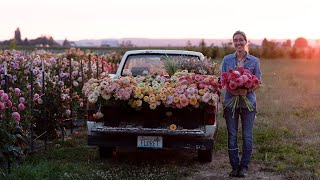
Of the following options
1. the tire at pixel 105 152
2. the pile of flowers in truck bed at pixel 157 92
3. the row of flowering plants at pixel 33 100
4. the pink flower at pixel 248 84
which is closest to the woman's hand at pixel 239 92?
the pink flower at pixel 248 84

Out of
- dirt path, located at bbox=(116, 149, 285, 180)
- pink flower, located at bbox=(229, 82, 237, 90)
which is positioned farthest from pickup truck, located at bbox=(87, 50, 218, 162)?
pink flower, located at bbox=(229, 82, 237, 90)

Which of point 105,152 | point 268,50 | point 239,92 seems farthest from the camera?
point 268,50

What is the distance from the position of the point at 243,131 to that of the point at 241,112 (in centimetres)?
27

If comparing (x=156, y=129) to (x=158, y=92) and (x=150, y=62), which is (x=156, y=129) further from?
(x=150, y=62)

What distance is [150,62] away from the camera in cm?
1008

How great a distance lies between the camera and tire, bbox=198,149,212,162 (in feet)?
28.6

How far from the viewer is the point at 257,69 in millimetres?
7852

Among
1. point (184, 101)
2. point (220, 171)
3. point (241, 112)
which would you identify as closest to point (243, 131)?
point (241, 112)

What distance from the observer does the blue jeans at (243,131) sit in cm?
Answer: 783

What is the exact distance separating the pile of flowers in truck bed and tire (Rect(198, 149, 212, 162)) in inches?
37.9

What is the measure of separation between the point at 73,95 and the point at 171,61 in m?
2.63

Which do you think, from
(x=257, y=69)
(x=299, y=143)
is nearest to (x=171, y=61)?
(x=257, y=69)

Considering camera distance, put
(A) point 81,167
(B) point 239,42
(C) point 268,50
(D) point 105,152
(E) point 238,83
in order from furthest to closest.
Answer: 1. (C) point 268,50
2. (D) point 105,152
3. (A) point 81,167
4. (B) point 239,42
5. (E) point 238,83

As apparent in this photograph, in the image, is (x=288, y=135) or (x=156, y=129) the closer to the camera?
(x=156, y=129)
